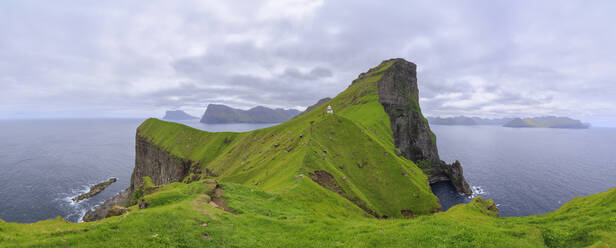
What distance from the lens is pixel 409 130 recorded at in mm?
133375

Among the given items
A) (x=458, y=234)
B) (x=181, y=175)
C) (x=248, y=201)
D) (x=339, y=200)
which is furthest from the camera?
(x=181, y=175)

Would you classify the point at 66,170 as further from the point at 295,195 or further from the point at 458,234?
the point at 458,234

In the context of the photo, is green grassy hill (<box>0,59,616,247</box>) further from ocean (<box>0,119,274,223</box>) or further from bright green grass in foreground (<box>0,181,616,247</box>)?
ocean (<box>0,119,274,223</box>)

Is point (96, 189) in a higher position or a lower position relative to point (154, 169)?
lower

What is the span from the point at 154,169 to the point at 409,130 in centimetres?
14383

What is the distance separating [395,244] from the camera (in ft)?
60.5

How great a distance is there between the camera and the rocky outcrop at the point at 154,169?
99.8 m

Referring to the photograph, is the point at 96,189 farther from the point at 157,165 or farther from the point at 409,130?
the point at 409,130

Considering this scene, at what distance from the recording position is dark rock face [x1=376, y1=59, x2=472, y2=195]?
123250 millimetres

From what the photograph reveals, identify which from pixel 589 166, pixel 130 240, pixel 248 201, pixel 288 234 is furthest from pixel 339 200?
pixel 589 166

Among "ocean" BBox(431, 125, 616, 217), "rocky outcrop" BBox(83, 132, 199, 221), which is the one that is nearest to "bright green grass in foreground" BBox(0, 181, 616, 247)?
"rocky outcrop" BBox(83, 132, 199, 221)

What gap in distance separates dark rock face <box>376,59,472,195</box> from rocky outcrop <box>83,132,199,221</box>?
107084mm

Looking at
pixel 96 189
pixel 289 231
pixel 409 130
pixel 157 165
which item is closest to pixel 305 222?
pixel 289 231

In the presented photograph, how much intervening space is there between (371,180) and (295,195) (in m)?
33.2
